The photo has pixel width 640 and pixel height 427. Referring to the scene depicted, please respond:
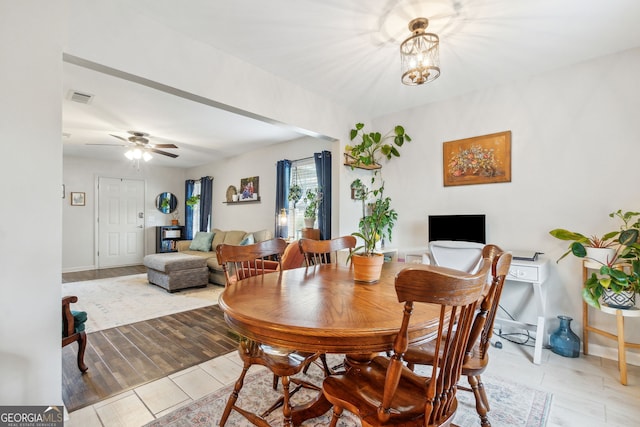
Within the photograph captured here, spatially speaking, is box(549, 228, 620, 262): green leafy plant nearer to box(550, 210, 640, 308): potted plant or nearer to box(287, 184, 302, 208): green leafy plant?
box(550, 210, 640, 308): potted plant

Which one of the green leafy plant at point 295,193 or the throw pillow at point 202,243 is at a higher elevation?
the green leafy plant at point 295,193

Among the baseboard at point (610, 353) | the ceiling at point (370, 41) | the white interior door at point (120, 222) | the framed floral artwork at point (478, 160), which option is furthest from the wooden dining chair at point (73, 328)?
the white interior door at point (120, 222)

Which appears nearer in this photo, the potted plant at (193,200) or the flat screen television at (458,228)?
the flat screen television at (458,228)

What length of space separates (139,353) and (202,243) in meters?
3.55

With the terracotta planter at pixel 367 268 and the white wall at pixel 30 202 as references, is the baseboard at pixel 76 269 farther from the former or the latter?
the terracotta planter at pixel 367 268

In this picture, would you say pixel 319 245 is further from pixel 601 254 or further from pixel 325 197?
pixel 601 254

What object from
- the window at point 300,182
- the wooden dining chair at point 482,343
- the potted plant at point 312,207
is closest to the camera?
the wooden dining chair at point 482,343

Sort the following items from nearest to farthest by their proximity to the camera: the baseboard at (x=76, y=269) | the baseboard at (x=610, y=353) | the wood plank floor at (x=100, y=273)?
the baseboard at (x=610, y=353)
the wood plank floor at (x=100, y=273)
the baseboard at (x=76, y=269)

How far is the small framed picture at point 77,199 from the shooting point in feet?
20.3

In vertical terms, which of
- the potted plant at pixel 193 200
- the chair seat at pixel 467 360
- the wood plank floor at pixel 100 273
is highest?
the potted plant at pixel 193 200

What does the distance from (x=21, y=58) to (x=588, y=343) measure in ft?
14.9

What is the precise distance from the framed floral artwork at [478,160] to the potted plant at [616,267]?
0.88 meters

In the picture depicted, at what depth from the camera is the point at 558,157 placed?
268cm

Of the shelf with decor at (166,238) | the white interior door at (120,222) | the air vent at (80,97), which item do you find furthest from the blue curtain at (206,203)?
the air vent at (80,97)
